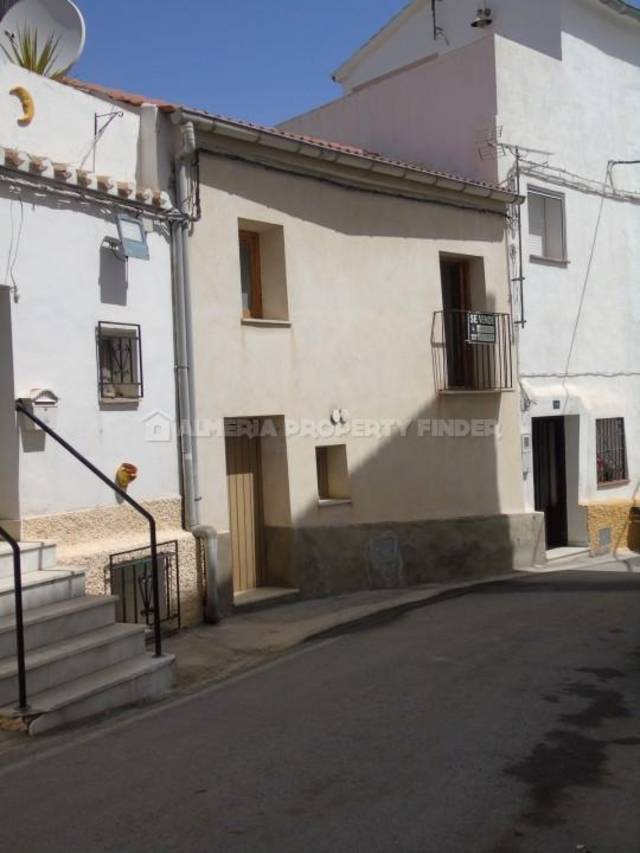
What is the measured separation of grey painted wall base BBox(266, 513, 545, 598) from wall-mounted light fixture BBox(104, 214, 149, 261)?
3.57m

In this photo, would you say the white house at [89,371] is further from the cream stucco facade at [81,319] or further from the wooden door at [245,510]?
the wooden door at [245,510]

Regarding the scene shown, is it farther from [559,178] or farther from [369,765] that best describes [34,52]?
[559,178]

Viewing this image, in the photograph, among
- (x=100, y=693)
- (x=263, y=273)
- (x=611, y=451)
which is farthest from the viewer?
(x=611, y=451)

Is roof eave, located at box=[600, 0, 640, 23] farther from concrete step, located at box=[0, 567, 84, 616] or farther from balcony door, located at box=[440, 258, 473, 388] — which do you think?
concrete step, located at box=[0, 567, 84, 616]

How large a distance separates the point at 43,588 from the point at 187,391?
2.96 metres

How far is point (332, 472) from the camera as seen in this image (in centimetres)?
1174

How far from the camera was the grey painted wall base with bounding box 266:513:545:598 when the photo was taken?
10789 mm

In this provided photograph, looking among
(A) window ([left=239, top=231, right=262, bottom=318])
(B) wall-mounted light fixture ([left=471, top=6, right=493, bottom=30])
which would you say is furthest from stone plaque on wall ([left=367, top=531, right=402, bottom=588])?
(B) wall-mounted light fixture ([left=471, top=6, right=493, bottom=30])

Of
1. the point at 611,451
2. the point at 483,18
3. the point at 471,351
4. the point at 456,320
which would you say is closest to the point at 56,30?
the point at 456,320

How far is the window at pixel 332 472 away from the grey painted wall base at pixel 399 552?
1.66 feet

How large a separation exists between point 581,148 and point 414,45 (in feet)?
15.8

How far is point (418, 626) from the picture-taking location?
928 centimetres

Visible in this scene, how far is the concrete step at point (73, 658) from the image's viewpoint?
5.94m

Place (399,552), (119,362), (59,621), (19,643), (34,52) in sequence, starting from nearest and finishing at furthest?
(19,643) → (59,621) → (34,52) → (119,362) → (399,552)
